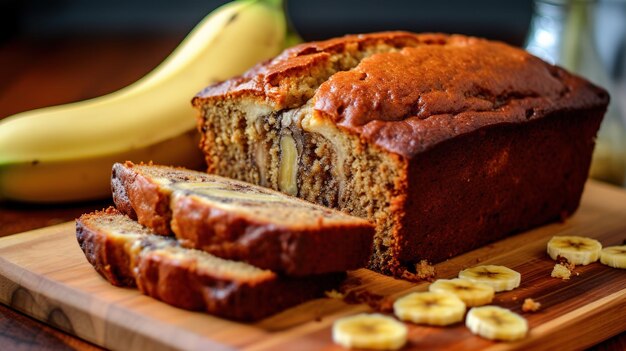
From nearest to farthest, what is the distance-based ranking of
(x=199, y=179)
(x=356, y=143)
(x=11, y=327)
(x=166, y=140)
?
(x=11, y=327)
(x=356, y=143)
(x=199, y=179)
(x=166, y=140)

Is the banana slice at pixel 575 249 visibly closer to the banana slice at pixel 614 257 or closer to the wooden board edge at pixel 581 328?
the banana slice at pixel 614 257

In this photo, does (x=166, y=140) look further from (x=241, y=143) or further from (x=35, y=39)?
(x=35, y=39)

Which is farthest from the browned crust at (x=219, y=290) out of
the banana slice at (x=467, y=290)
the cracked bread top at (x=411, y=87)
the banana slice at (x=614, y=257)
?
the banana slice at (x=614, y=257)

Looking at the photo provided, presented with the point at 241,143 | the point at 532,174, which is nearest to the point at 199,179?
the point at 241,143

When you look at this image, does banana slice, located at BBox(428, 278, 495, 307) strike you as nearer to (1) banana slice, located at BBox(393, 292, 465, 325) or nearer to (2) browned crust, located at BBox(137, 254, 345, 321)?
(1) banana slice, located at BBox(393, 292, 465, 325)

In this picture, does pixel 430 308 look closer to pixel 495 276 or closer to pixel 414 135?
pixel 495 276

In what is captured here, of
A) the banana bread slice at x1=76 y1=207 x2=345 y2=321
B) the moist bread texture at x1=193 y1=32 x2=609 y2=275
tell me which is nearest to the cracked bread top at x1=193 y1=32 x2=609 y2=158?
the moist bread texture at x1=193 y1=32 x2=609 y2=275
